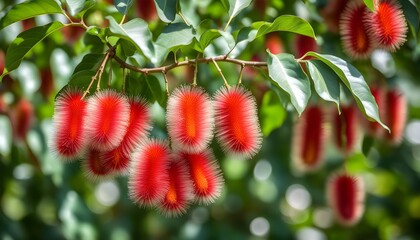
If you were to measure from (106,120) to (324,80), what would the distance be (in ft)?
1.91

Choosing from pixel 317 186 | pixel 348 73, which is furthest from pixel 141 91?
pixel 317 186

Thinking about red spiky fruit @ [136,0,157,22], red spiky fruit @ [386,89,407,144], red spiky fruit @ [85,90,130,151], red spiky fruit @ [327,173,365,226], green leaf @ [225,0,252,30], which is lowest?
red spiky fruit @ [327,173,365,226]

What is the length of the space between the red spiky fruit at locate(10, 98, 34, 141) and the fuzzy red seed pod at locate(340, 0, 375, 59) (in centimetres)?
163

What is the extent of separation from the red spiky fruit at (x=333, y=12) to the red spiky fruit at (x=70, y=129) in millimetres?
1010

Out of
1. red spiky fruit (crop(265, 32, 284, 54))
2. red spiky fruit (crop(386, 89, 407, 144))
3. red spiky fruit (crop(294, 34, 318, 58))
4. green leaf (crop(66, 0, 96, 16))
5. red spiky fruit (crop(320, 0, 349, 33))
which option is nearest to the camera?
green leaf (crop(66, 0, 96, 16))

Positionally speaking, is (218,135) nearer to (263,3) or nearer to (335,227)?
(263,3)

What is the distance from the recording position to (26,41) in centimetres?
220

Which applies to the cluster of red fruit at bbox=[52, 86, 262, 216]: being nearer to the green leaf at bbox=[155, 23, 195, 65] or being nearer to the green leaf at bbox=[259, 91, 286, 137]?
the green leaf at bbox=[155, 23, 195, 65]

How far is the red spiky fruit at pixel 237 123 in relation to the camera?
2043 millimetres

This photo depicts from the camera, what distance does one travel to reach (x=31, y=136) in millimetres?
3867

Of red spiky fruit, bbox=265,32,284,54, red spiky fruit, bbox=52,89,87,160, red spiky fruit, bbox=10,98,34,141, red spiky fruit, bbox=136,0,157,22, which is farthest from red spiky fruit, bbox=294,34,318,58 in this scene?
red spiky fruit, bbox=10,98,34,141

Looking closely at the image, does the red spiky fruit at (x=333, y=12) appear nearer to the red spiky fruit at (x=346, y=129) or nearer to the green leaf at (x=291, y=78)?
the red spiky fruit at (x=346, y=129)

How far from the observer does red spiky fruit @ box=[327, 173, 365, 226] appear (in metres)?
3.12

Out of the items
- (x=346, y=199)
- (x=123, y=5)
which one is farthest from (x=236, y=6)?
(x=346, y=199)
